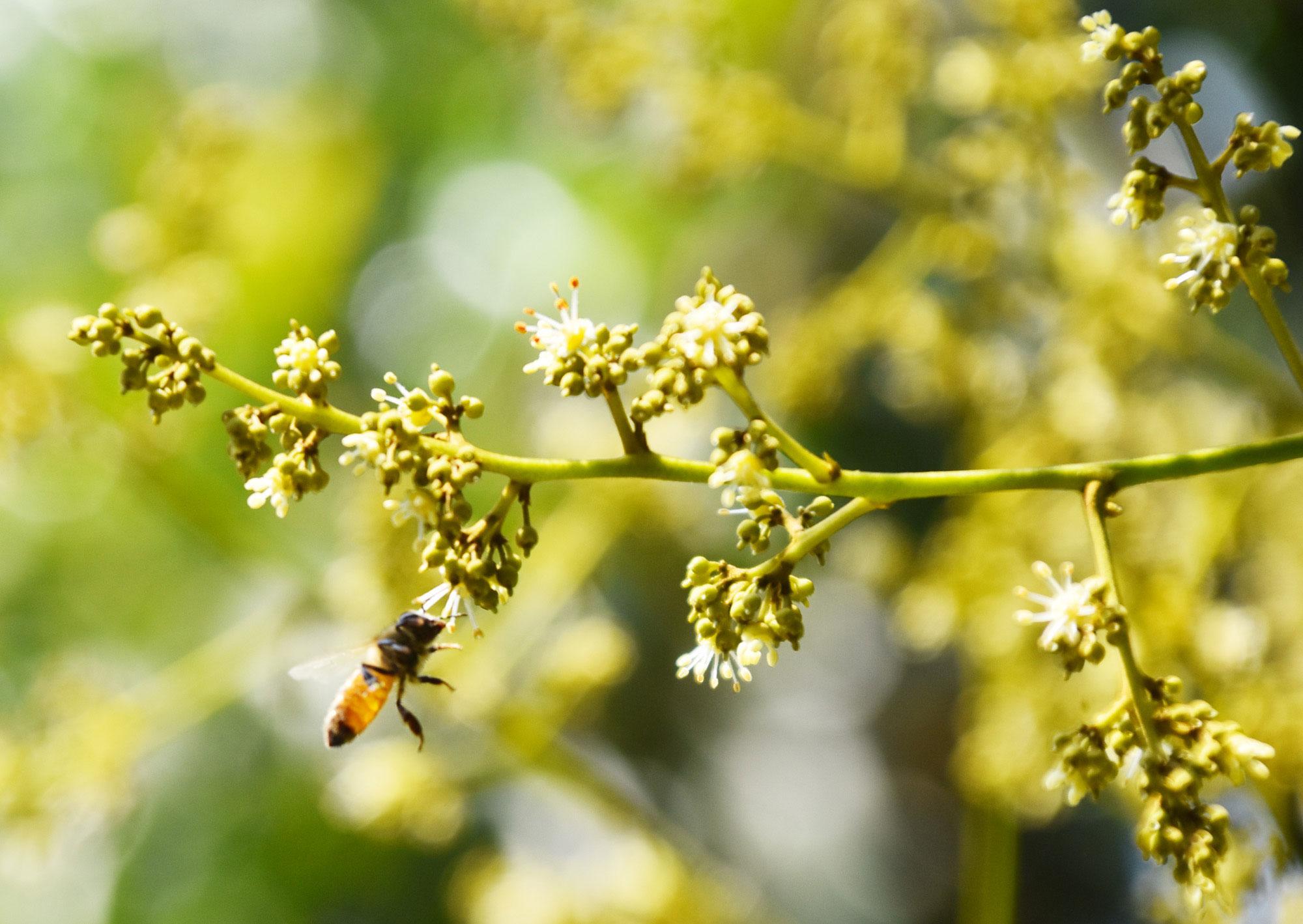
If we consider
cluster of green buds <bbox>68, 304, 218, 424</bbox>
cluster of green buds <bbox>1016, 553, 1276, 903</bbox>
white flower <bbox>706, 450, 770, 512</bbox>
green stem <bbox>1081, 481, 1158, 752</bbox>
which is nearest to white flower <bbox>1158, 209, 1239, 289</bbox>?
green stem <bbox>1081, 481, 1158, 752</bbox>

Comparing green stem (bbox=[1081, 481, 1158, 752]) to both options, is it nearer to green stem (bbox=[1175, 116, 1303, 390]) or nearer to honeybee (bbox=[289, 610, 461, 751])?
green stem (bbox=[1175, 116, 1303, 390])

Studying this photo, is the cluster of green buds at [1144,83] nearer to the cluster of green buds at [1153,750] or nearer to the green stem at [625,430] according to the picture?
the cluster of green buds at [1153,750]

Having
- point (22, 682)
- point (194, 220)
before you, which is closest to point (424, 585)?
point (194, 220)

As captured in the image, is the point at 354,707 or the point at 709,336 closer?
the point at 709,336

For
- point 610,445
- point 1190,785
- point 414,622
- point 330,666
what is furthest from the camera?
point 610,445

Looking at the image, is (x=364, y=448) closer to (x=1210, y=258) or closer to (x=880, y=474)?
(x=880, y=474)

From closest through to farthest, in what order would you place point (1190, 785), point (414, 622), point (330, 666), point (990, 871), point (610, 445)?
point (1190, 785), point (414, 622), point (330, 666), point (990, 871), point (610, 445)

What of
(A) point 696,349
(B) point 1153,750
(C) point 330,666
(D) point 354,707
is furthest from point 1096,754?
(C) point 330,666

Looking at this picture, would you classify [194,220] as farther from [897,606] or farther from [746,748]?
[746,748]

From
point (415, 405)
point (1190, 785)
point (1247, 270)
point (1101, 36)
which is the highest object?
point (1101, 36)
